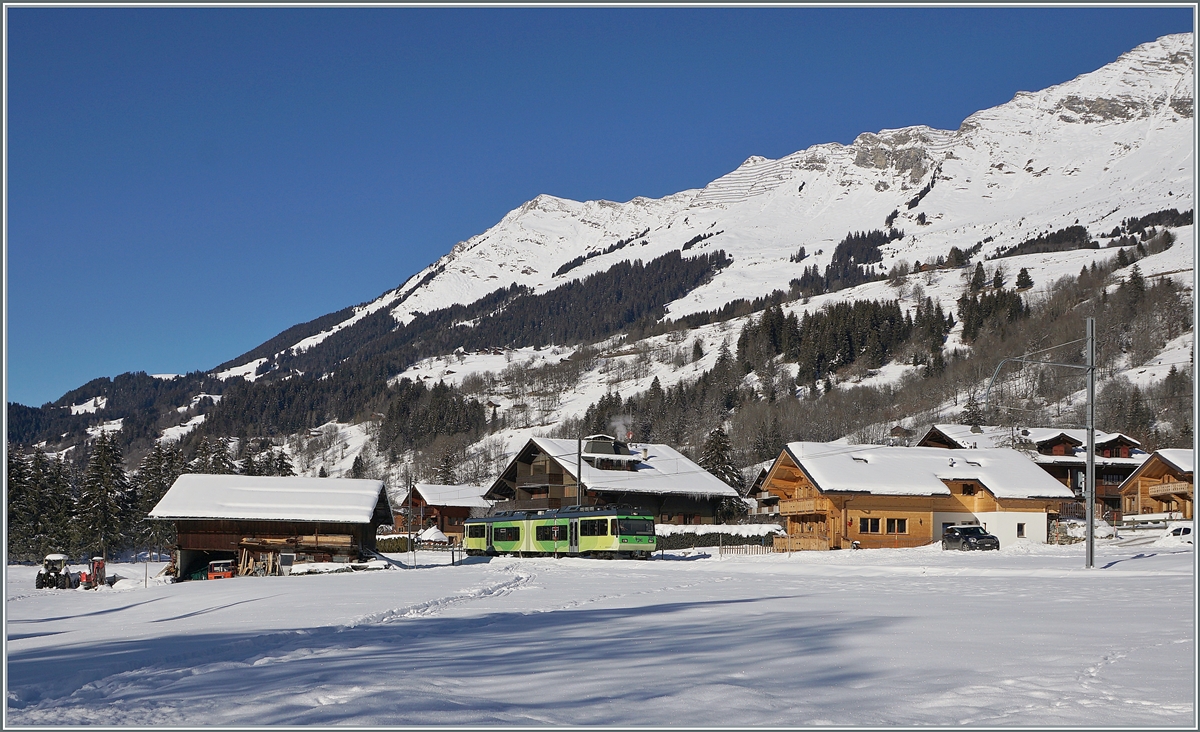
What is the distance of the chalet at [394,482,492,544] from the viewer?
91750 millimetres

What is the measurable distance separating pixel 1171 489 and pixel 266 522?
63327 mm

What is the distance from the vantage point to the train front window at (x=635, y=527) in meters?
48.4

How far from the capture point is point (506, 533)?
56.8m

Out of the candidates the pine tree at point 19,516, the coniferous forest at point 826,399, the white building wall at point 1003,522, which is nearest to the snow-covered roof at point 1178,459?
the white building wall at point 1003,522

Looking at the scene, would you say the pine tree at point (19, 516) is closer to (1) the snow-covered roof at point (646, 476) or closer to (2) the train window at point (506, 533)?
(2) the train window at point (506, 533)

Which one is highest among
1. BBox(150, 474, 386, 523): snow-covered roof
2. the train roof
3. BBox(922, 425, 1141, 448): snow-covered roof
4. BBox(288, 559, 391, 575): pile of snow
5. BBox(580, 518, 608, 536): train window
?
BBox(922, 425, 1141, 448): snow-covered roof

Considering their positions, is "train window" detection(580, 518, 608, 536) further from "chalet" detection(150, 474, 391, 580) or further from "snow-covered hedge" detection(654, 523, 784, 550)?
"chalet" detection(150, 474, 391, 580)

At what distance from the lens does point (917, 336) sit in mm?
181750

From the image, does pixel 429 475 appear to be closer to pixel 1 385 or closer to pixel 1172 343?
pixel 1172 343

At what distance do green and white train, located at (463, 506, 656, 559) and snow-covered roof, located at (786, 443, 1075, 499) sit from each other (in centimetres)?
1258

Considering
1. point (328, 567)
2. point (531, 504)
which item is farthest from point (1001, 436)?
point (328, 567)

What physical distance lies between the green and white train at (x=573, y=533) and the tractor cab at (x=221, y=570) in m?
16.0

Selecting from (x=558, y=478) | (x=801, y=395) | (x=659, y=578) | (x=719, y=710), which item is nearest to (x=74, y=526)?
(x=558, y=478)

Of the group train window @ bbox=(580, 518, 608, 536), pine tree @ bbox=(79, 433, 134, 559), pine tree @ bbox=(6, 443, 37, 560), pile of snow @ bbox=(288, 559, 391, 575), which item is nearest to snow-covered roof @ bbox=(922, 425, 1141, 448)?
train window @ bbox=(580, 518, 608, 536)
